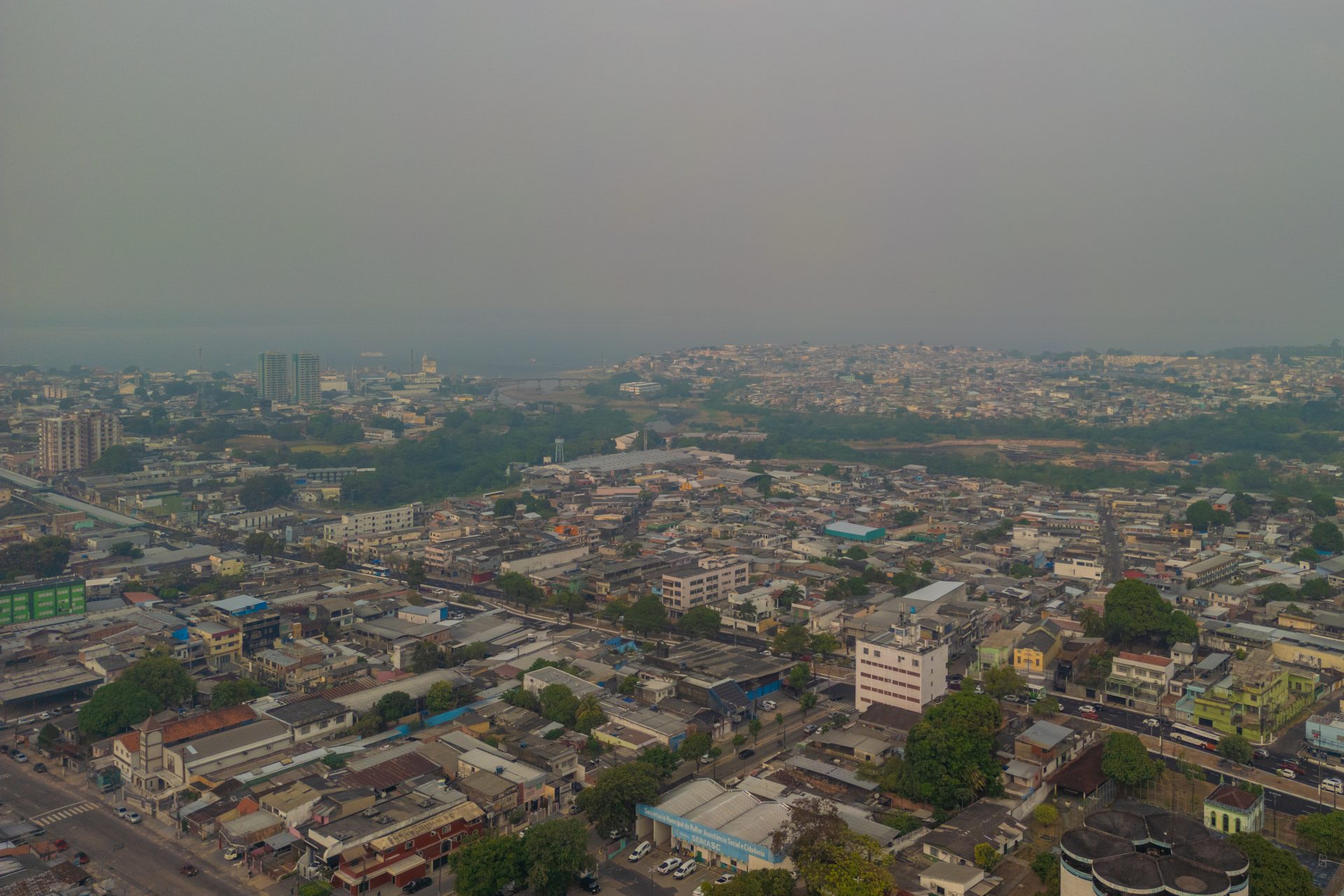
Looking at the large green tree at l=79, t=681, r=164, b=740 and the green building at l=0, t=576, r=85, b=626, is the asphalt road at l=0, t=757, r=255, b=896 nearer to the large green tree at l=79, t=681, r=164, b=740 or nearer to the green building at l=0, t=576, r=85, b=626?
the large green tree at l=79, t=681, r=164, b=740

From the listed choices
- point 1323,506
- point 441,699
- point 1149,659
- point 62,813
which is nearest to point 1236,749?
point 1149,659

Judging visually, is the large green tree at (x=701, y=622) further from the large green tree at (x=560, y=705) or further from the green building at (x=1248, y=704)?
the green building at (x=1248, y=704)

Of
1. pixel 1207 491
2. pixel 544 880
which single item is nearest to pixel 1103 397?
pixel 1207 491

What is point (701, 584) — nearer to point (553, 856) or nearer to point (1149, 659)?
point (1149, 659)

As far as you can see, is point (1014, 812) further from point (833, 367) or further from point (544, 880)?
point (833, 367)

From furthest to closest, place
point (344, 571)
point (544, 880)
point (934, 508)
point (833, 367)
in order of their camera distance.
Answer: point (833, 367) → point (934, 508) → point (344, 571) → point (544, 880)

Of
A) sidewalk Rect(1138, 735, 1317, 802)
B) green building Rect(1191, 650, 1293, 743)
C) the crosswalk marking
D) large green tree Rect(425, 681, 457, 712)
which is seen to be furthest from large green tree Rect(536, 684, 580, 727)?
green building Rect(1191, 650, 1293, 743)
